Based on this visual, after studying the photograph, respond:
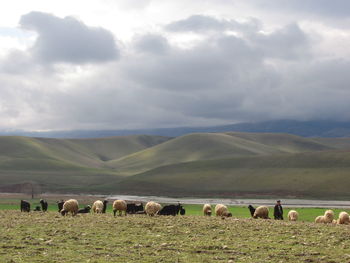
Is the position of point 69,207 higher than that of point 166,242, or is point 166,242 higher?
point 69,207

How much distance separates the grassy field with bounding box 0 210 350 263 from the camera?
14.4 m

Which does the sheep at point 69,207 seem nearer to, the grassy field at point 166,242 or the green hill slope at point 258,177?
the grassy field at point 166,242

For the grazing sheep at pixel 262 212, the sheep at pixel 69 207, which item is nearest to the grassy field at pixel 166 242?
the sheep at pixel 69 207

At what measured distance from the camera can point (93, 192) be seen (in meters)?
108

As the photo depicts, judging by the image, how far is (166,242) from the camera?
17266mm

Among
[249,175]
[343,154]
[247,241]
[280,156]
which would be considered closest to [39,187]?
[249,175]

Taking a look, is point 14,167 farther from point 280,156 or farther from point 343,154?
point 343,154

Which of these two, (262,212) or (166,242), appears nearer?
(166,242)

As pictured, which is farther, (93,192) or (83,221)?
(93,192)

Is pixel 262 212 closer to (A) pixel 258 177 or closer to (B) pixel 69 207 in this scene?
(B) pixel 69 207

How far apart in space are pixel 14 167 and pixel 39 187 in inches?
2415

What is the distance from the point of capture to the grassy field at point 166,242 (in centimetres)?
1436

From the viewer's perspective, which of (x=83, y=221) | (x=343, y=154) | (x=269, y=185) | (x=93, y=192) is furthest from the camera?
(x=343, y=154)

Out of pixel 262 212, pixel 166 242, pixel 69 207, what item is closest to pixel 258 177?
pixel 262 212
